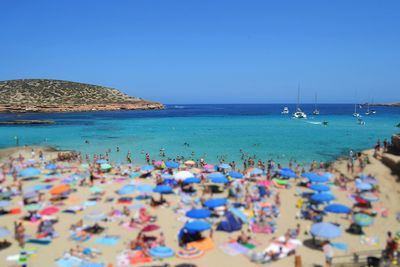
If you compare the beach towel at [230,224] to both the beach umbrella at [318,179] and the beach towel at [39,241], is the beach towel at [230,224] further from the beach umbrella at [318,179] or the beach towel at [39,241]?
the beach umbrella at [318,179]

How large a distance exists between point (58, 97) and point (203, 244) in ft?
366

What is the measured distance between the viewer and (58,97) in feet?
369

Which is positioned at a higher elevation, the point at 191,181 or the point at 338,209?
the point at 191,181

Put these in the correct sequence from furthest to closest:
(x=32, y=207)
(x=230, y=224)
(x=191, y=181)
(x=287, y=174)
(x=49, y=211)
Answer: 1. (x=287, y=174)
2. (x=191, y=181)
3. (x=32, y=207)
4. (x=49, y=211)
5. (x=230, y=224)

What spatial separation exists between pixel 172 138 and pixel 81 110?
6704cm

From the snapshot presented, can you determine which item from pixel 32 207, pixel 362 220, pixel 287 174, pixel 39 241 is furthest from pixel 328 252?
pixel 32 207

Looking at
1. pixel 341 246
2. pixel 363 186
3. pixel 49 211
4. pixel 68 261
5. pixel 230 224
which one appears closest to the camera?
pixel 68 261

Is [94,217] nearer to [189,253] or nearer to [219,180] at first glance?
[189,253]

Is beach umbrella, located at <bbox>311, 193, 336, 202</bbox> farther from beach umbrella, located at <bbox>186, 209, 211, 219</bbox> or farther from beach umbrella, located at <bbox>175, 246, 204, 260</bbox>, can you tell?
beach umbrella, located at <bbox>175, 246, 204, 260</bbox>

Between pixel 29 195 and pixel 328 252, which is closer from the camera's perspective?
pixel 328 252

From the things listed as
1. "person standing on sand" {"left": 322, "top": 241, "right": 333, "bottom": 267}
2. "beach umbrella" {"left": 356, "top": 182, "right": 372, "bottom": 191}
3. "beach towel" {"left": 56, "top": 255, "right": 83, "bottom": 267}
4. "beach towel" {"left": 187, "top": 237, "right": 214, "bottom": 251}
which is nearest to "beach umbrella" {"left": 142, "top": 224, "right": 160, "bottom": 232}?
"beach towel" {"left": 187, "top": 237, "right": 214, "bottom": 251}

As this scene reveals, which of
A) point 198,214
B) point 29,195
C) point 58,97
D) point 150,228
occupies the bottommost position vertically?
point 150,228

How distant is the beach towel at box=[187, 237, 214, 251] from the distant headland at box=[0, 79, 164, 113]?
95.7 meters

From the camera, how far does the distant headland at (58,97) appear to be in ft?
325
